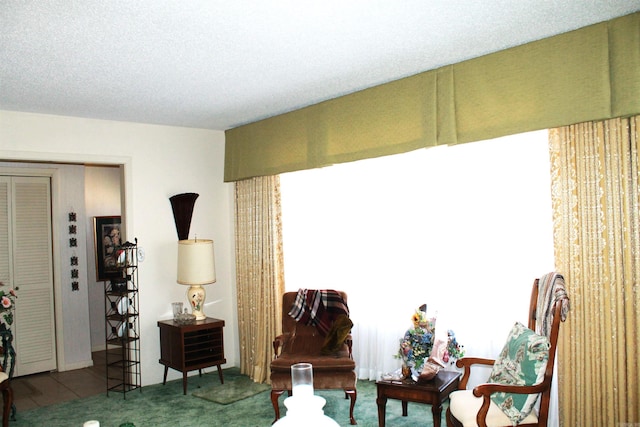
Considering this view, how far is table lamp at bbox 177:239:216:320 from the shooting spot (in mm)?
5227

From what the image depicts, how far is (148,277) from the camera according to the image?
5441 mm

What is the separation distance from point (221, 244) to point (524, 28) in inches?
156

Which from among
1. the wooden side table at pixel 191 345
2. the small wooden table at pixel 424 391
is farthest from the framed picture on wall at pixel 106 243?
the small wooden table at pixel 424 391

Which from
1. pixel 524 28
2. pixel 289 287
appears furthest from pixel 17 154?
pixel 524 28

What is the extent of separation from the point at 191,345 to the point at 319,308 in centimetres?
135

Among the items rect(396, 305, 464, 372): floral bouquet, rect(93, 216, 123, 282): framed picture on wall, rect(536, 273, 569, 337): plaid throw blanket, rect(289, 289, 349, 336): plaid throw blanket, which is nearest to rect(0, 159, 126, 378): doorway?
rect(93, 216, 123, 282): framed picture on wall

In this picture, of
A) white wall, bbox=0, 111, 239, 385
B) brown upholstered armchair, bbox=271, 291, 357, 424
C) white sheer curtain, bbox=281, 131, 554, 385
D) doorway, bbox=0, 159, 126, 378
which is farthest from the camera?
doorway, bbox=0, 159, 126, 378

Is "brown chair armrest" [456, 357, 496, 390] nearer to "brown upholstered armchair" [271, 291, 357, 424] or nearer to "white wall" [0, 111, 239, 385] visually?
"brown upholstered armchair" [271, 291, 357, 424]

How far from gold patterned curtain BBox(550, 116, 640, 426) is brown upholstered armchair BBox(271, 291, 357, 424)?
1.53 meters

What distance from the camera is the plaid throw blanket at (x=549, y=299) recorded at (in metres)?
2.92

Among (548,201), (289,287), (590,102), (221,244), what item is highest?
(590,102)

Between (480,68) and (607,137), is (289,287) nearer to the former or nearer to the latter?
(480,68)

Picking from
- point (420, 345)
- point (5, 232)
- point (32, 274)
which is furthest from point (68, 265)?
point (420, 345)

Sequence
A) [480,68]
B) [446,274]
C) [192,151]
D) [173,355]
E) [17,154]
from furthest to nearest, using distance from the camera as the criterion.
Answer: [192,151]
[173,355]
[17,154]
[446,274]
[480,68]
